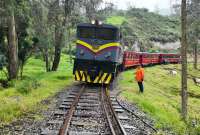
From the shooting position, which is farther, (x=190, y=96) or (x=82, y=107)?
(x=190, y=96)

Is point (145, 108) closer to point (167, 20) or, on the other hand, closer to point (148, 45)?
point (148, 45)

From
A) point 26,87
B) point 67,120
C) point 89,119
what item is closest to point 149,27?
point 26,87

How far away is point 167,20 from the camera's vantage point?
133m

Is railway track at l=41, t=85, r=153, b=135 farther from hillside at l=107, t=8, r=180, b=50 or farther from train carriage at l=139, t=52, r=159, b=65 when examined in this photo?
hillside at l=107, t=8, r=180, b=50

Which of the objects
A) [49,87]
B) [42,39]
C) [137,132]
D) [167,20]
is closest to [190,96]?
[42,39]

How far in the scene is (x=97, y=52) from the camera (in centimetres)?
2366

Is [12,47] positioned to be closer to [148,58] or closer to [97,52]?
[97,52]

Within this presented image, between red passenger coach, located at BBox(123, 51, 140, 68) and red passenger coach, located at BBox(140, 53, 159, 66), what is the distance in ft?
4.40

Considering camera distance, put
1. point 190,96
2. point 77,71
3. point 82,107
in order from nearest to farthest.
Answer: point 82,107 → point 77,71 → point 190,96

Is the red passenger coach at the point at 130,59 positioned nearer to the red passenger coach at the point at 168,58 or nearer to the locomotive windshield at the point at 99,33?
the locomotive windshield at the point at 99,33

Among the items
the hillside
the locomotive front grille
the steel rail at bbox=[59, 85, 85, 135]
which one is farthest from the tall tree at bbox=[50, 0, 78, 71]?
the hillside

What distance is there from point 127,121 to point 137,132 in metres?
1.65

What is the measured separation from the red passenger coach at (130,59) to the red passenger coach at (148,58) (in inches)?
52.8

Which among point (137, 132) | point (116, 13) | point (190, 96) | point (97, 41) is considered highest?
point (116, 13)
